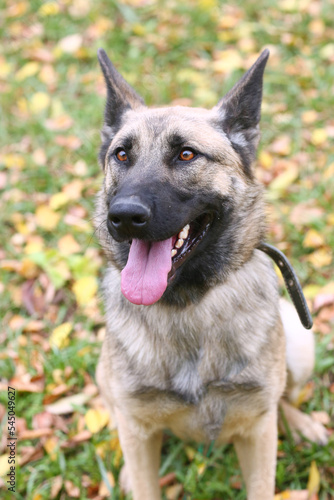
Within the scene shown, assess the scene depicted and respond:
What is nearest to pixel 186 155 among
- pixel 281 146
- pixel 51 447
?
pixel 51 447

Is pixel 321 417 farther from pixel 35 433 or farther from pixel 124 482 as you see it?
pixel 35 433

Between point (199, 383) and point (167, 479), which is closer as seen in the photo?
point (199, 383)

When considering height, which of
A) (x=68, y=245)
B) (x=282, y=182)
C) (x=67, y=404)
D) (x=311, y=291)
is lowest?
(x=67, y=404)

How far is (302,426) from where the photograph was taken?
3.01m

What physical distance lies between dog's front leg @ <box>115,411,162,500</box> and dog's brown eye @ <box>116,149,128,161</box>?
1.30 meters

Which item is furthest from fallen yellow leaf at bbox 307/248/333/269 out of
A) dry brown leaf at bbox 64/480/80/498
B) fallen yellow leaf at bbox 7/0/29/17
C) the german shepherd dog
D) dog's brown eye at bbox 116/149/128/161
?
fallen yellow leaf at bbox 7/0/29/17

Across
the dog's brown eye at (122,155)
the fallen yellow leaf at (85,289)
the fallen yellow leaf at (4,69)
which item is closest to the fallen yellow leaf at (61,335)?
the fallen yellow leaf at (85,289)

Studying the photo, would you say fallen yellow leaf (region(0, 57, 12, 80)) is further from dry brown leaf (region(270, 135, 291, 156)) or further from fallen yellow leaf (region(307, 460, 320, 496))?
fallen yellow leaf (region(307, 460, 320, 496))

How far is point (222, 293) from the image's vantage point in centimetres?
246

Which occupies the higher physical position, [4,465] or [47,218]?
[47,218]

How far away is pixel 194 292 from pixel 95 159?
9.06ft

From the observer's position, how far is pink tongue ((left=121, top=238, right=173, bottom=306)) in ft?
6.84

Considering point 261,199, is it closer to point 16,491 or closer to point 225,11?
point 16,491

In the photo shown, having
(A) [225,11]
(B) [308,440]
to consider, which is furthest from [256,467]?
(A) [225,11]
